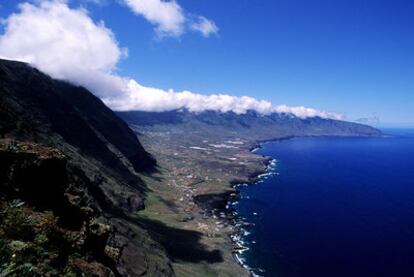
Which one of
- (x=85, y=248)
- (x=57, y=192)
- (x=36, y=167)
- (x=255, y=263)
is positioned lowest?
(x=255, y=263)

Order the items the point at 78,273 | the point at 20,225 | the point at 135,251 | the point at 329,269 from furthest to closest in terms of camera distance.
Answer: the point at 329,269 < the point at 135,251 < the point at 78,273 < the point at 20,225

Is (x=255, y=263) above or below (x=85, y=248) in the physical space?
below

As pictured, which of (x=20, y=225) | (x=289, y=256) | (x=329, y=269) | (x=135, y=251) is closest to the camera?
(x=20, y=225)

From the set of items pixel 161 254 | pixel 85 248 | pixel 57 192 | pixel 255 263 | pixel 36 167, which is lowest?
pixel 255 263

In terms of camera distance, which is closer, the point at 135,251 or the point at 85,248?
the point at 85,248

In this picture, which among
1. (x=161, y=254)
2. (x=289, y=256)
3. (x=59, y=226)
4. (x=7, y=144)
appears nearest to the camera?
(x=59, y=226)

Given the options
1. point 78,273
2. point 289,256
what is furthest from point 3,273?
point 289,256

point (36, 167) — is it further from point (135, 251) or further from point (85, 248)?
point (135, 251)

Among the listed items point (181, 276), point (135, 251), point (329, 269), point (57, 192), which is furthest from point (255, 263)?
point (57, 192)

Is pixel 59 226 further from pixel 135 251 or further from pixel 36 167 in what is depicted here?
pixel 135 251
